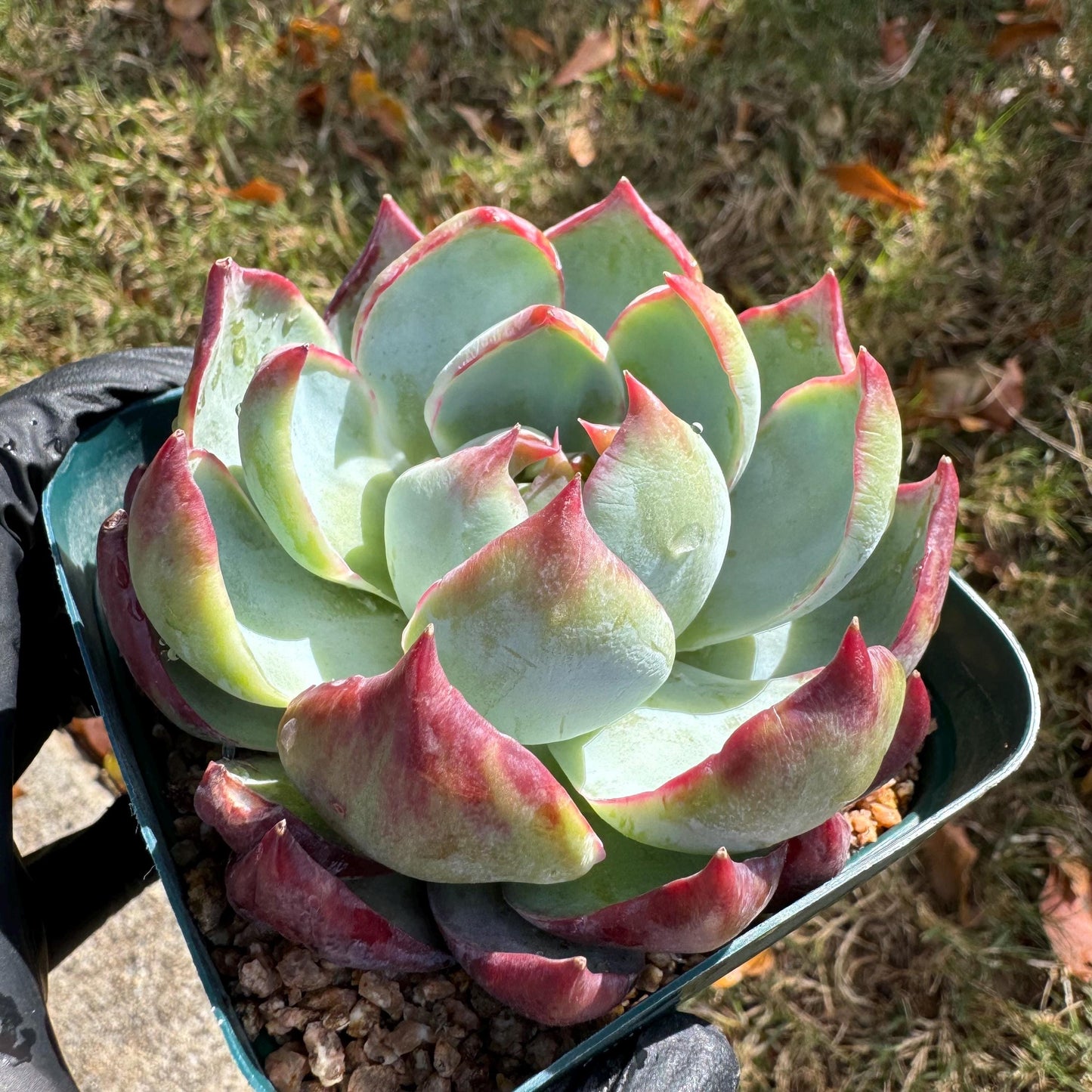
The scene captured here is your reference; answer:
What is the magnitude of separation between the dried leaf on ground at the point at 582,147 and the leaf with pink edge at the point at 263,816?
4.33ft

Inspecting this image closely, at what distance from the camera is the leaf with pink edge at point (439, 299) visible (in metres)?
0.75

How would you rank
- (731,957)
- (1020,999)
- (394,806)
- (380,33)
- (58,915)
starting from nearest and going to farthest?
(394,806) → (731,957) → (58,915) → (1020,999) → (380,33)

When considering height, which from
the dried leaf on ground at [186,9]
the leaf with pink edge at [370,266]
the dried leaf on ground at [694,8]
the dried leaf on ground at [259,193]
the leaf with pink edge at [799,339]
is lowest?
the dried leaf on ground at [694,8]

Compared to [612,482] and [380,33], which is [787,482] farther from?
[380,33]

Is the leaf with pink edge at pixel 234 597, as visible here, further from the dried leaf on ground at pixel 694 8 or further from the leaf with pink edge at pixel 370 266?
the dried leaf on ground at pixel 694 8

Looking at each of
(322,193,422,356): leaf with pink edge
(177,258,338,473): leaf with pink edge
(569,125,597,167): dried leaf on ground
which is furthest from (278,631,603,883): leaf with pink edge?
(569,125,597,167): dried leaf on ground

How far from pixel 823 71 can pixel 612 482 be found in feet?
4.66

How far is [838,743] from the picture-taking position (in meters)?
0.57

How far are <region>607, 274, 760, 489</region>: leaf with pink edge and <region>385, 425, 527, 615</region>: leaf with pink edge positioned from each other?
15cm

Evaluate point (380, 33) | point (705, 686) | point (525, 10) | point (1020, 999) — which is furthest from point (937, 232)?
point (705, 686)

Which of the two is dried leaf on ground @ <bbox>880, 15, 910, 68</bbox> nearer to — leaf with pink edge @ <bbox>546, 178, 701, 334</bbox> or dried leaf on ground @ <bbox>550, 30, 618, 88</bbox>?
dried leaf on ground @ <bbox>550, 30, 618, 88</bbox>

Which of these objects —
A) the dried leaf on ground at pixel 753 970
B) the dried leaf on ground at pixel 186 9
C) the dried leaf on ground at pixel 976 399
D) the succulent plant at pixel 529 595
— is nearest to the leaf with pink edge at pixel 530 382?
the succulent plant at pixel 529 595

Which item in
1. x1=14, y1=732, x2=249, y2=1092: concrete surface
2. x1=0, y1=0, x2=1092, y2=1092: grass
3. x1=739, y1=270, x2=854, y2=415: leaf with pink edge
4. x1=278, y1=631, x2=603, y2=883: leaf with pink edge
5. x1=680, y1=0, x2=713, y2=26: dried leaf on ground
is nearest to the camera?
x1=278, y1=631, x2=603, y2=883: leaf with pink edge

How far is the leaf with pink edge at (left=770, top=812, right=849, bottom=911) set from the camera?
663 millimetres
